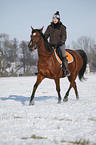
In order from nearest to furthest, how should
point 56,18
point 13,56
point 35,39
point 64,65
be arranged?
point 35,39
point 56,18
point 64,65
point 13,56

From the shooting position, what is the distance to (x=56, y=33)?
7805mm

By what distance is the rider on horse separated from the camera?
776 cm

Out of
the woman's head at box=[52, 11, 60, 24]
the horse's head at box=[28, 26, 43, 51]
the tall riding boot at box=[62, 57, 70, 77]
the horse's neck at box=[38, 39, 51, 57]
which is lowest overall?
the tall riding boot at box=[62, 57, 70, 77]

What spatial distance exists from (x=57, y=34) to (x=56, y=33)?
52 mm

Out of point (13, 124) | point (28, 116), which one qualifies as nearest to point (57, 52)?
point (28, 116)

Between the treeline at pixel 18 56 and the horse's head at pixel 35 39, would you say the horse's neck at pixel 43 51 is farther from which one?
the treeline at pixel 18 56

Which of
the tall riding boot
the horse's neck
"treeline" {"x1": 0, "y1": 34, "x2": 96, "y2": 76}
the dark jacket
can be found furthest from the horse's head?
"treeline" {"x1": 0, "y1": 34, "x2": 96, "y2": 76}

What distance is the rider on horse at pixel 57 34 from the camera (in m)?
7.76

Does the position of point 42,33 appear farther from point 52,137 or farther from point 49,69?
point 52,137

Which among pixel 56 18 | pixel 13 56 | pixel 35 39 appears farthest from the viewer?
pixel 13 56

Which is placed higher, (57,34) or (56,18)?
(56,18)

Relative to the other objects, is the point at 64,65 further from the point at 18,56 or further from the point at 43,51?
the point at 18,56

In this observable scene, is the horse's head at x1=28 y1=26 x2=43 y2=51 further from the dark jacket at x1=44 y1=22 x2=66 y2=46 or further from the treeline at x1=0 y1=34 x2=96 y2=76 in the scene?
the treeline at x1=0 y1=34 x2=96 y2=76

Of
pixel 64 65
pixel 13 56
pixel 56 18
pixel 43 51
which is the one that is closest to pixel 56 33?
pixel 56 18
